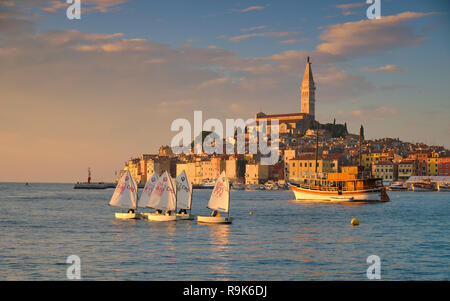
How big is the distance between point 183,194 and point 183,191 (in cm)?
56

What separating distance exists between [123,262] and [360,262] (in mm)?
12017

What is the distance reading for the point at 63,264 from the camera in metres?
27.7

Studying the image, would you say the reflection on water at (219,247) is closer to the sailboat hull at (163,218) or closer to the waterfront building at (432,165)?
the sailboat hull at (163,218)

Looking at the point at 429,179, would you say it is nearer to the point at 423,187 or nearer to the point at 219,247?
the point at 423,187

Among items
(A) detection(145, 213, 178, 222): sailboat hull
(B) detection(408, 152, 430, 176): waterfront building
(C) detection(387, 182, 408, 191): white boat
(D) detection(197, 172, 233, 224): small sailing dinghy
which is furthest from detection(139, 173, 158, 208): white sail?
(B) detection(408, 152, 430, 176): waterfront building

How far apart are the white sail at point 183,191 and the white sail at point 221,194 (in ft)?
9.72

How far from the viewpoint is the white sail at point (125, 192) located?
54.6 meters

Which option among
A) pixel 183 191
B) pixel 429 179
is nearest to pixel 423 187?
pixel 429 179
